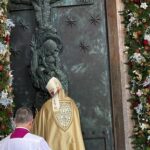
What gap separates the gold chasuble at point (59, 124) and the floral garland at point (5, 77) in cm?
56

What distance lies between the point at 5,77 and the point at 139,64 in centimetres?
154

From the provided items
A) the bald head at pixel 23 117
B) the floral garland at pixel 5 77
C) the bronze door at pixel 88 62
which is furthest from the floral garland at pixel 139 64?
the bald head at pixel 23 117

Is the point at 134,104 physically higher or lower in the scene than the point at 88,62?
lower

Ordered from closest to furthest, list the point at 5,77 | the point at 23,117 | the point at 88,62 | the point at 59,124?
1. the point at 23,117
2. the point at 59,124
3. the point at 5,77
4. the point at 88,62

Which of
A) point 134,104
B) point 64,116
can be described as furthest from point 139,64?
point 64,116

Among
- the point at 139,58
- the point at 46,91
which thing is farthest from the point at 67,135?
the point at 139,58

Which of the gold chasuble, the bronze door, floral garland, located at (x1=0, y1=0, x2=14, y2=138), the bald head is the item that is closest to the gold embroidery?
the gold chasuble

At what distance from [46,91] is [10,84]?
437 millimetres

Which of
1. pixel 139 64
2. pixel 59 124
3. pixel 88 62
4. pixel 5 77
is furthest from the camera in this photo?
pixel 88 62

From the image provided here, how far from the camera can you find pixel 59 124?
5.98 m

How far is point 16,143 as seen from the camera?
4.74 meters

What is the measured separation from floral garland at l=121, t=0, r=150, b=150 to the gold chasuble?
77 centimetres

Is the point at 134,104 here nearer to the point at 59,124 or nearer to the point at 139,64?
the point at 139,64

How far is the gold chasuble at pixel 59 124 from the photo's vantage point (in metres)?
5.94
